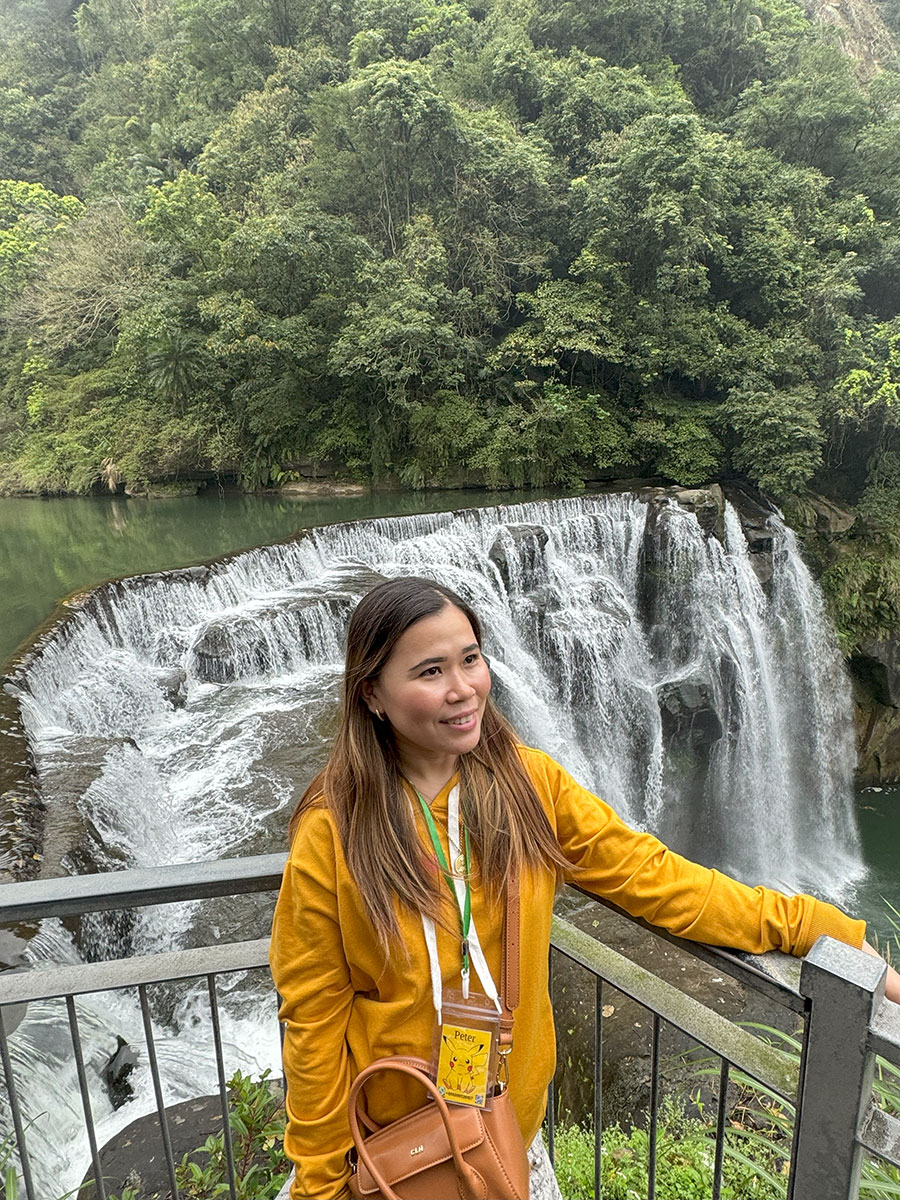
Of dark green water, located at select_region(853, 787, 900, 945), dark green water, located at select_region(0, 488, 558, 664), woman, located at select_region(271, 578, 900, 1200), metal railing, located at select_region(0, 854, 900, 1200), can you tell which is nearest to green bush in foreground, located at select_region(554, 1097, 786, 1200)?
metal railing, located at select_region(0, 854, 900, 1200)

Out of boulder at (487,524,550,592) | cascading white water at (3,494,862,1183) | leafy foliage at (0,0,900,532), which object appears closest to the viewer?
cascading white water at (3,494,862,1183)

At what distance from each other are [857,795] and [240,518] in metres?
12.3

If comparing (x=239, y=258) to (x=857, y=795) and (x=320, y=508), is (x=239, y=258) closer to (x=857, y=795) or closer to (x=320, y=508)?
(x=320, y=508)

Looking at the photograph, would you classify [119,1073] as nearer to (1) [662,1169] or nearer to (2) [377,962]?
(1) [662,1169]

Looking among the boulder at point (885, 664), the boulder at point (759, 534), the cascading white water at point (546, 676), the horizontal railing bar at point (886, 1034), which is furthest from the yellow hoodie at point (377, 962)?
the boulder at point (885, 664)

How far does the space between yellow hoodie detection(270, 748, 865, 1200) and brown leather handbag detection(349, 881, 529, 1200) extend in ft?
0.16

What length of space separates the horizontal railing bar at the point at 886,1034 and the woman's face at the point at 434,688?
0.67 meters

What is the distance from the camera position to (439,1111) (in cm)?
103

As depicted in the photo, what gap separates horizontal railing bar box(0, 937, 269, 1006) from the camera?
1.35 m

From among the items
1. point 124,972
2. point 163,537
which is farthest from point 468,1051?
point 163,537

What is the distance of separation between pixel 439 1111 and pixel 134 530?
46.4 ft

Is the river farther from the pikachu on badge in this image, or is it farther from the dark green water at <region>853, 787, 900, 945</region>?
the pikachu on badge

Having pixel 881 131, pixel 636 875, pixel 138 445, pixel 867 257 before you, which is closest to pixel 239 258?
pixel 138 445

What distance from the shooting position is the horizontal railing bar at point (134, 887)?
4.04 ft
